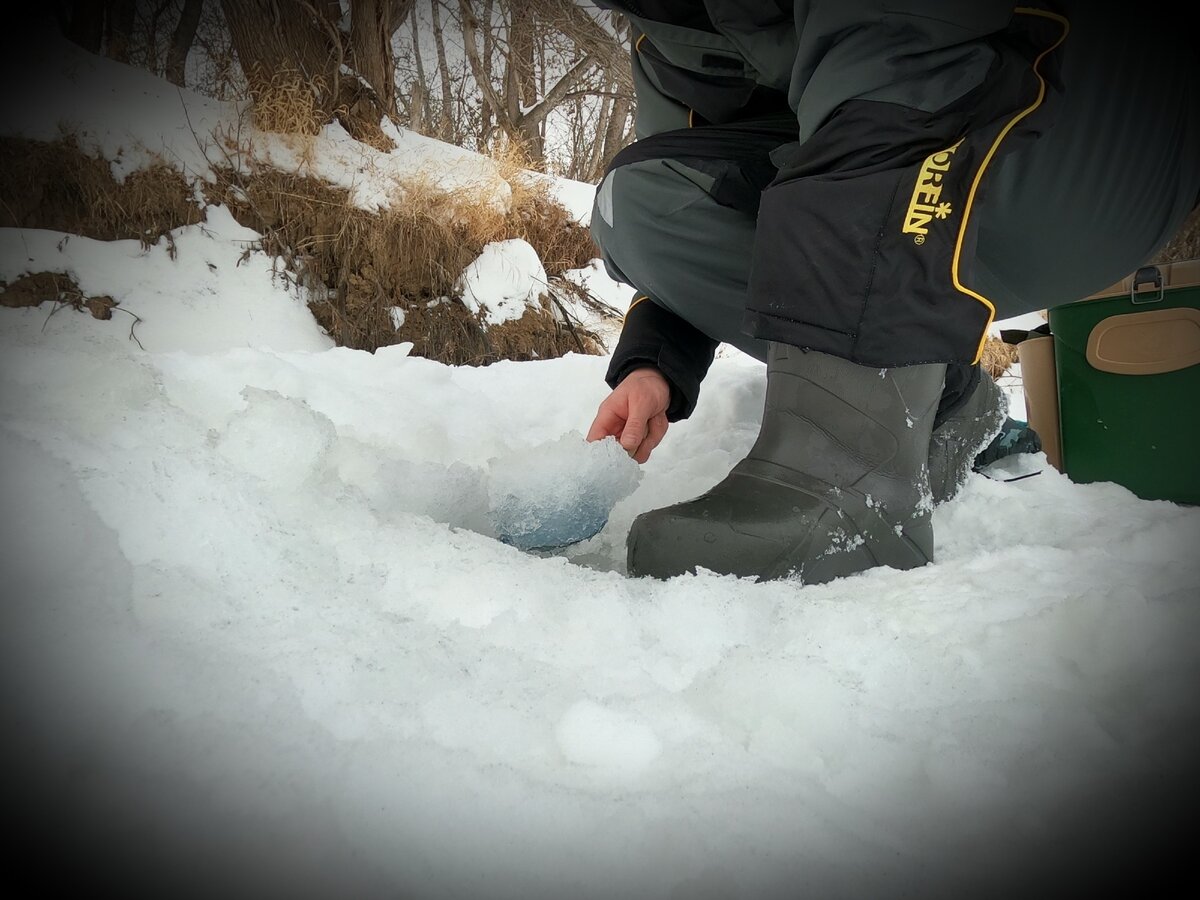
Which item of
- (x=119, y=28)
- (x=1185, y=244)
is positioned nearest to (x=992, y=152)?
(x=119, y=28)

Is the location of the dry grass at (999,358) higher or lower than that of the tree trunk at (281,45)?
lower

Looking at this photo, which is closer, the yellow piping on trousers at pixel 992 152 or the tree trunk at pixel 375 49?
the yellow piping on trousers at pixel 992 152

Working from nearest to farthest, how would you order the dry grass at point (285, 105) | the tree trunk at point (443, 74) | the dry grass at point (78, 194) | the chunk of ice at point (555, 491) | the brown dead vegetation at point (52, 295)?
the chunk of ice at point (555, 491), the brown dead vegetation at point (52, 295), the dry grass at point (78, 194), the dry grass at point (285, 105), the tree trunk at point (443, 74)

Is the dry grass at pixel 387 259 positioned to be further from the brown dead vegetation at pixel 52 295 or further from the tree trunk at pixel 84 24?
the tree trunk at pixel 84 24

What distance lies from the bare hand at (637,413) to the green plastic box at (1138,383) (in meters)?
0.81

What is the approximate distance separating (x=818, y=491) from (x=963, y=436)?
15.9 inches

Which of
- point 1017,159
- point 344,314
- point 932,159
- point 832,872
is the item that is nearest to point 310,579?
point 832,872

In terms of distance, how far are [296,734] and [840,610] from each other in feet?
1.12

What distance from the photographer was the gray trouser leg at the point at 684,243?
100 cm

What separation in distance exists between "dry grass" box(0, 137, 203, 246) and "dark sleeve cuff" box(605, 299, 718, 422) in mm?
2309

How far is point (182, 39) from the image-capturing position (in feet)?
10.9

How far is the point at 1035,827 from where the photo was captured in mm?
299

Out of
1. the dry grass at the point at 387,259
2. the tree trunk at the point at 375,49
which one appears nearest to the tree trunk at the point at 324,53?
the tree trunk at the point at 375,49

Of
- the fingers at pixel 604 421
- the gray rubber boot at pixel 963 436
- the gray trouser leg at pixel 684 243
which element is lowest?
the gray rubber boot at pixel 963 436
